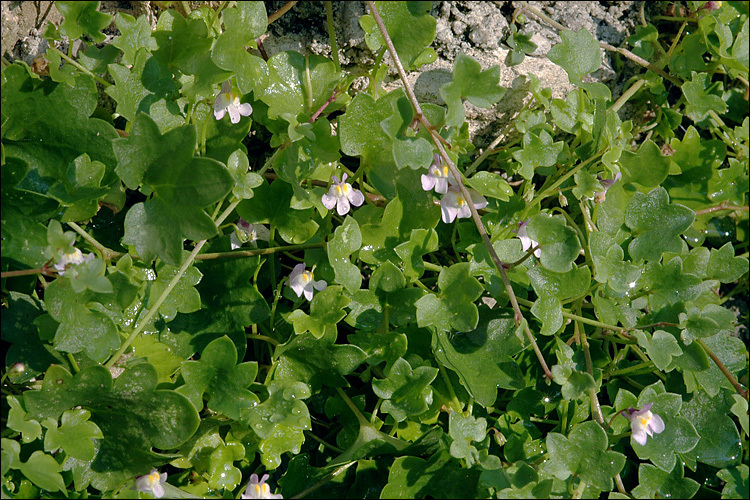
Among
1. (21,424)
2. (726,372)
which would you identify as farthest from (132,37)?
(726,372)

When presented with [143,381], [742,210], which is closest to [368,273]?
[143,381]

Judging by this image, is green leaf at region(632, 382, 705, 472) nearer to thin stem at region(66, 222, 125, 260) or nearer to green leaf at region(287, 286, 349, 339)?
green leaf at region(287, 286, 349, 339)

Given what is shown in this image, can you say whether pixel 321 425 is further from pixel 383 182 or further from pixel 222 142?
pixel 222 142

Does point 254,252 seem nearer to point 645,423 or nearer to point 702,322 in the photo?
point 645,423

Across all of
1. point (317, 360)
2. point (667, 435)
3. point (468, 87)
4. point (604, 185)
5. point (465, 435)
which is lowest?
point (667, 435)

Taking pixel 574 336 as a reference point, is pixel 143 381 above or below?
above
